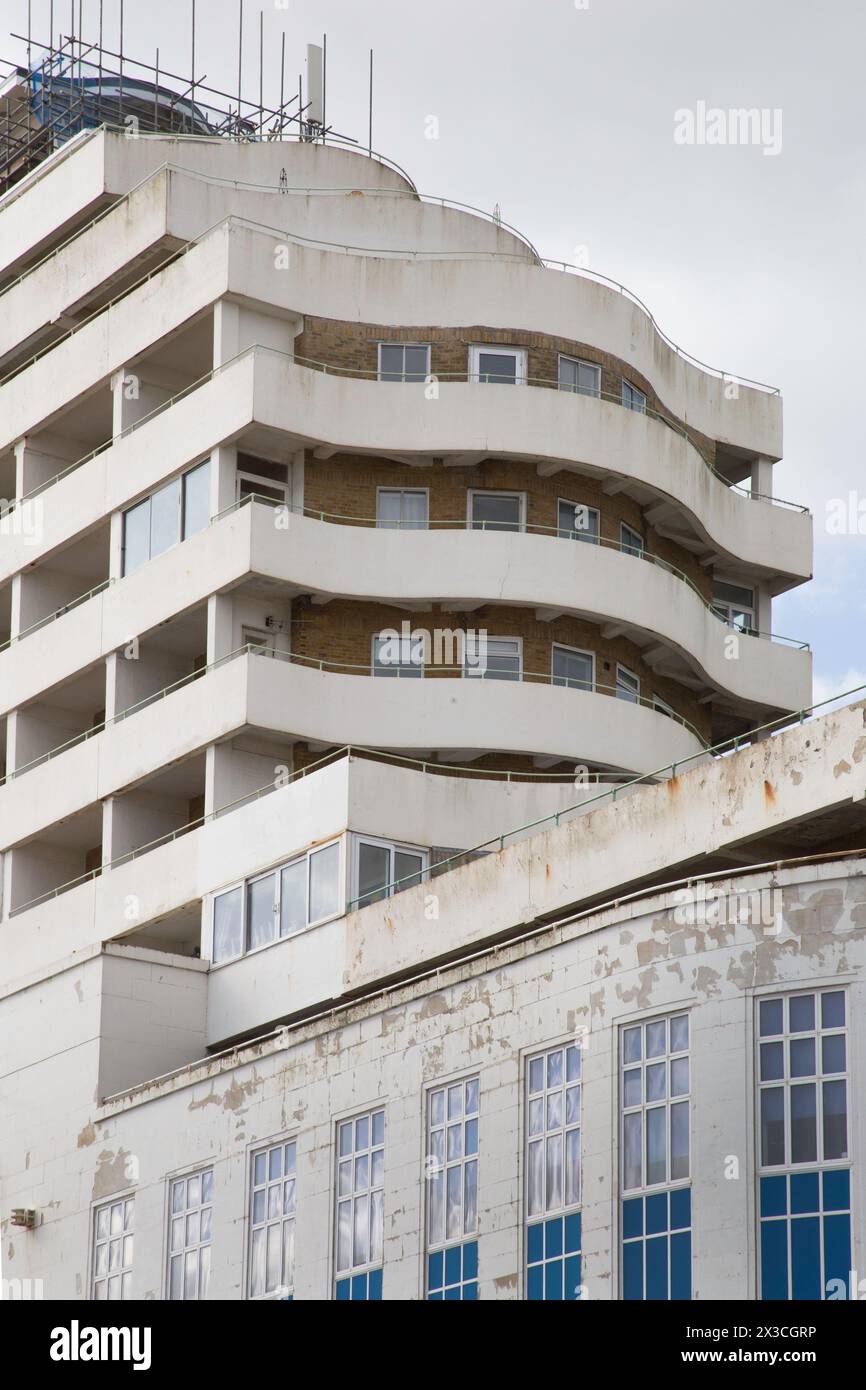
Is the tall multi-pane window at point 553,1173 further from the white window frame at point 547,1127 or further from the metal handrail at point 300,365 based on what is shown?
the metal handrail at point 300,365

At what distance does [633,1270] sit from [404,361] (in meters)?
23.1

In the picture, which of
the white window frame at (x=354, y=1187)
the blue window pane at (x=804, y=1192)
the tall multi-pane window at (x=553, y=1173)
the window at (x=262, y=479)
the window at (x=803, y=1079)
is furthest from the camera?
the window at (x=262, y=479)

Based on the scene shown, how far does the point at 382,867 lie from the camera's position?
40750 millimetres

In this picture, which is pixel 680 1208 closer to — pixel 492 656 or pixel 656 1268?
Result: pixel 656 1268

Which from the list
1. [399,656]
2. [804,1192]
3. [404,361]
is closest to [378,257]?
[404,361]

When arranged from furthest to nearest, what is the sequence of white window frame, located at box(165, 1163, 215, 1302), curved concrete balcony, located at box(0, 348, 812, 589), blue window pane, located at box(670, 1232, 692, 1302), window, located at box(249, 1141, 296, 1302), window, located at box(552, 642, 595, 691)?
window, located at box(552, 642, 595, 691), curved concrete balcony, located at box(0, 348, 812, 589), white window frame, located at box(165, 1163, 215, 1302), window, located at box(249, 1141, 296, 1302), blue window pane, located at box(670, 1232, 692, 1302)

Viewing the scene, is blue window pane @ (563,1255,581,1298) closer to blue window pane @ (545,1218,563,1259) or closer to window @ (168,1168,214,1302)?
blue window pane @ (545,1218,563,1259)

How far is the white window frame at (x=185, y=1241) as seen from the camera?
36.2 metres

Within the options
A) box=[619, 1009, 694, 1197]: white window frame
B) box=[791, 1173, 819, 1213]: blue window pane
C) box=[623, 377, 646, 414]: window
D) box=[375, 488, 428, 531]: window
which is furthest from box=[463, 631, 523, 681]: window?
box=[791, 1173, 819, 1213]: blue window pane

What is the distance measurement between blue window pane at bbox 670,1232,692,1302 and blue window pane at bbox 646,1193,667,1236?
0.27m

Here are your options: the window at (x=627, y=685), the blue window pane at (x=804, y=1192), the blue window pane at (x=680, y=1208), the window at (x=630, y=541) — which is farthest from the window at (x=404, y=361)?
the blue window pane at (x=804, y=1192)

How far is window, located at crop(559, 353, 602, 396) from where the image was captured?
160 ft

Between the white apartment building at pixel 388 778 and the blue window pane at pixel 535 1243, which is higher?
the white apartment building at pixel 388 778

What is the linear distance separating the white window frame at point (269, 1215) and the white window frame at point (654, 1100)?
6461mm
